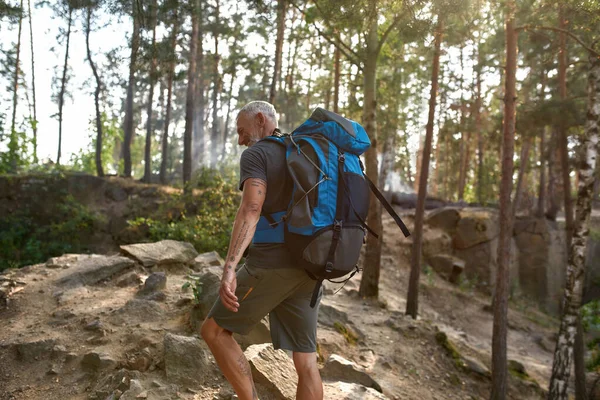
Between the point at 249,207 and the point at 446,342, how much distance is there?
299 inches

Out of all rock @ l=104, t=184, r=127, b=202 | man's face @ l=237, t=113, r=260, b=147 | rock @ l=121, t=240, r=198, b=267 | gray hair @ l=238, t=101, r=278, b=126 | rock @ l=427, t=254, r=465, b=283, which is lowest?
A: rock @ l=427, t=254, r=465, b=283

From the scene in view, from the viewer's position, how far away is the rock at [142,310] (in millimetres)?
5664

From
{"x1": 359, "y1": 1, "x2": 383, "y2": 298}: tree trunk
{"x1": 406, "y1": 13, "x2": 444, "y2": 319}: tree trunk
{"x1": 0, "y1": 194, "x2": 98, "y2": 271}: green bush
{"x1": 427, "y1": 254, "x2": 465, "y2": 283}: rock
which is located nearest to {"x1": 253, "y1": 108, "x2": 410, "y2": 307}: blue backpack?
{"x1": 359, "y1": 1, "x2": 383, "y2": 298}: tree trunk

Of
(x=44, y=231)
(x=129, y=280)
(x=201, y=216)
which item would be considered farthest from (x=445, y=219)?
(x=129, y=280)

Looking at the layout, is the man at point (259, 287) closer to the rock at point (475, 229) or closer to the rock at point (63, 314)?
the rock at point (63, 314)

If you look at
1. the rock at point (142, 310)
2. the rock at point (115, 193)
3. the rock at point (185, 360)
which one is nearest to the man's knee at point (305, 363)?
the rock at point (185, 360)

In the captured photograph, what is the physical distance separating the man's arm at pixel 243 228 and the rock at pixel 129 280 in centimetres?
459

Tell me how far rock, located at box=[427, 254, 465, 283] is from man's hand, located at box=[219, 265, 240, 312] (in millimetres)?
17060

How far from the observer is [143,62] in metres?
7.27

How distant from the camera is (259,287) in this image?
295 cm

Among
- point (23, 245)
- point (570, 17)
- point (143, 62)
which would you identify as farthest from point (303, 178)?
point (23, 245)

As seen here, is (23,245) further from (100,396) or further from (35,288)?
(100,396)

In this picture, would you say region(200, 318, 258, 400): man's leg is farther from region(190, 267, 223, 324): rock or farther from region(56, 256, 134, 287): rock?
region(56, 256, 134, 287): rock

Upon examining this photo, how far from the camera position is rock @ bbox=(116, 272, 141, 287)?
6.95 m
